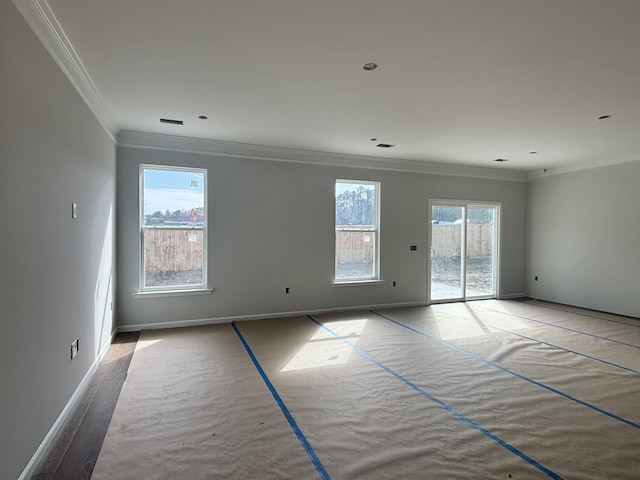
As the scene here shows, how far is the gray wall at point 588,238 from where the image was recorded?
5649mm

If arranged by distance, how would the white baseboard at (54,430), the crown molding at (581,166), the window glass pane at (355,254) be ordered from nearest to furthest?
the white baseboard at (54,430) → the crown molding at (581,166) → the window glass pane at (355,254)

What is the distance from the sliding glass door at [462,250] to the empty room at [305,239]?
0.11 meters

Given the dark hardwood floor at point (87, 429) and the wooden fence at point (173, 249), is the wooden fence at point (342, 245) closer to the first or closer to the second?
the wooden fence at point (173, 249)

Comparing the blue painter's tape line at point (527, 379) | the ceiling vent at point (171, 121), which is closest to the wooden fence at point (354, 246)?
the blue painter's tape line at point (527, 379)

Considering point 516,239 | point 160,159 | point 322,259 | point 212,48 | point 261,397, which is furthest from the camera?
point 516,239

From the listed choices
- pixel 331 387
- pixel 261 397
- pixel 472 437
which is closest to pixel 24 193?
pixel 261 397

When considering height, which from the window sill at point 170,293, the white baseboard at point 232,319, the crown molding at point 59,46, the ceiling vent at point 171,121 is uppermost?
the ceiling vent at point 171,121

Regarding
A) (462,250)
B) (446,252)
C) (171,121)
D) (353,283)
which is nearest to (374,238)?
(353,283)

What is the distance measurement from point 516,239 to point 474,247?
1109 millimetres

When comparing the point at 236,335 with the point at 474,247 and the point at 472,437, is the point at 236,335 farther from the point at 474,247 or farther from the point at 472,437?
the point at 474,247

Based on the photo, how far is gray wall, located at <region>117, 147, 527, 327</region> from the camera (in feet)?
15.4

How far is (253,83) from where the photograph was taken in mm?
3059

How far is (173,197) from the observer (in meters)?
4.95

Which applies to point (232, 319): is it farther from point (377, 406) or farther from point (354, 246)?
point (377, 406)
